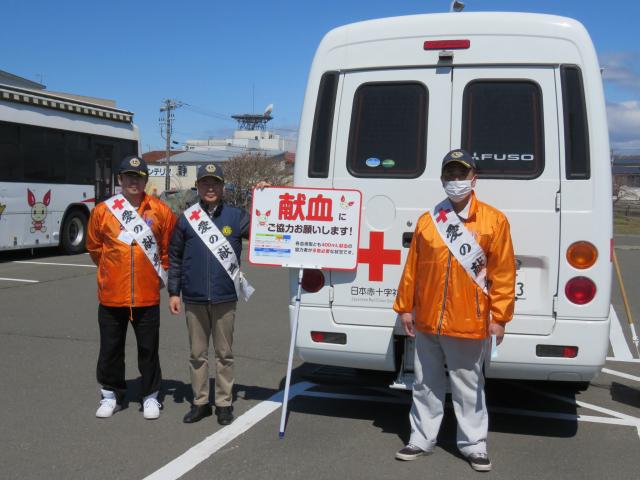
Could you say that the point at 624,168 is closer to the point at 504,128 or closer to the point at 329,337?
the point at 504,128

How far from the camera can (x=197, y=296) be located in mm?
4809

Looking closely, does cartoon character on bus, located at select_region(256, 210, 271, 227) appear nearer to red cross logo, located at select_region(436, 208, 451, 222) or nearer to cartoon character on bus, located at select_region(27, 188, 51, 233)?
red cross logo, located at select_region(436, 208, 451, 222)

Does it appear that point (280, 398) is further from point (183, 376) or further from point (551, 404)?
point (551, 404)

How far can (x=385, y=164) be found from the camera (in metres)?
4.64

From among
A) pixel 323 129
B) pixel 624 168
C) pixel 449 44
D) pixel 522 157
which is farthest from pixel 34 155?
pixel 624 168

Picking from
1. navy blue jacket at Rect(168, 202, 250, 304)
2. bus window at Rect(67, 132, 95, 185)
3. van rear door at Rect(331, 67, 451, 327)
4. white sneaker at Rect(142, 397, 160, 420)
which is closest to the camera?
van rear door at Rect(331, 67, 451, 327)

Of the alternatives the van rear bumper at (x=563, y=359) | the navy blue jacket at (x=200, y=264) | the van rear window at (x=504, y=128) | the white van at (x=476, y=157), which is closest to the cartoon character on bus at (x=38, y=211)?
the navy blue jacket at (x=200, y=264)

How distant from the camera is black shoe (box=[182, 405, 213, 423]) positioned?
494cm

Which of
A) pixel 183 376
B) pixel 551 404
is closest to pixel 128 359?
pixel 183 376

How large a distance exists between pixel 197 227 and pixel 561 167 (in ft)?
8.12

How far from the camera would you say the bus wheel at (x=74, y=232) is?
603 inches

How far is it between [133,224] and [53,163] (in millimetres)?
10784

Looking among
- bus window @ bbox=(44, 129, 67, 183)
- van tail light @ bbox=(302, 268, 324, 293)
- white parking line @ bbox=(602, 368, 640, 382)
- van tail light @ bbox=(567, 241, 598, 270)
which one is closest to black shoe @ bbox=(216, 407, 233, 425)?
van tail light @ bbox=(302, 268, 324, 293)

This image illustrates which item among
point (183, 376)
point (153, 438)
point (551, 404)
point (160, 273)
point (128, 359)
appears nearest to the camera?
point (153, 438)
